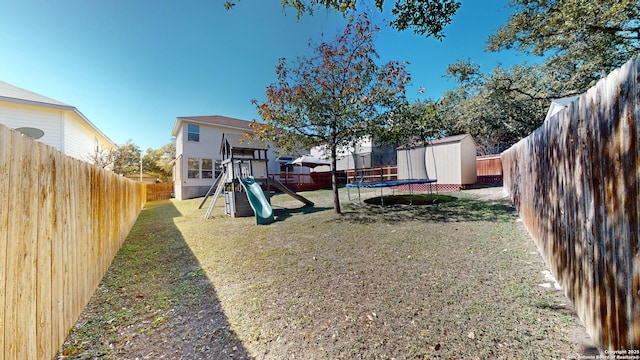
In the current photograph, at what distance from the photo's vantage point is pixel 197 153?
1745 centimetres

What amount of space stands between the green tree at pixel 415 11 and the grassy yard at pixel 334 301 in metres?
3.83

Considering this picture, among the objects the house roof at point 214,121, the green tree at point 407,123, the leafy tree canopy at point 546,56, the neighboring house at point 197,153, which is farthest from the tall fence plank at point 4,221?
the house roof at point 214,121

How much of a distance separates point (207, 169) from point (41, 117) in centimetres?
902

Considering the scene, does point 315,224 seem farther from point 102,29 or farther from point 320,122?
point 102,29

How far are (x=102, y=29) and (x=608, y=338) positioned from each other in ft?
42.5

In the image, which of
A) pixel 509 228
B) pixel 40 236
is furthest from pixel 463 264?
pixel 40 236

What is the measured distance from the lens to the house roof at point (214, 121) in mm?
17119

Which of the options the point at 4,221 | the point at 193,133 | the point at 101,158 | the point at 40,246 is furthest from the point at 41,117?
the point at 4,221

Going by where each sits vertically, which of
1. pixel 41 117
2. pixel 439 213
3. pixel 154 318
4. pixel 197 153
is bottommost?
pixel 154 318

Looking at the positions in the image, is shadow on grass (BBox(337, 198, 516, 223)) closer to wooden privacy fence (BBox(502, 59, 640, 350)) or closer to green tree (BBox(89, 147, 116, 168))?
wooden privacy fence (BBox(502, 59, 640, 350))

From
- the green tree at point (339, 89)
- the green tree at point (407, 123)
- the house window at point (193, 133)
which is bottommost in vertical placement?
the green tree at point (407, 123)

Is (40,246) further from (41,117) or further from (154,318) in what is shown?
(41,117)

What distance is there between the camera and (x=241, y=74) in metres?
13.8

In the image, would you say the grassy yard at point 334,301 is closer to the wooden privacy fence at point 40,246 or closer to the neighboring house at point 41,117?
the wooden privacy fence at point 40,246
